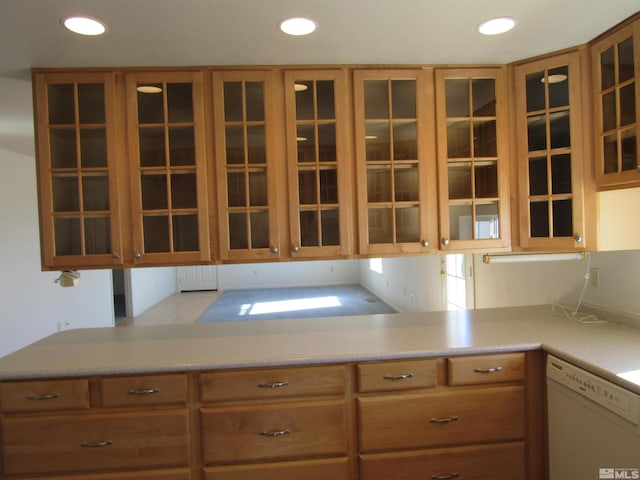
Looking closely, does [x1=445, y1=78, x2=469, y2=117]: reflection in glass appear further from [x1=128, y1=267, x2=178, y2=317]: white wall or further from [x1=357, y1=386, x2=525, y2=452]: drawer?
[x1=128, y1=267, x2=178, y2=317]: white wall

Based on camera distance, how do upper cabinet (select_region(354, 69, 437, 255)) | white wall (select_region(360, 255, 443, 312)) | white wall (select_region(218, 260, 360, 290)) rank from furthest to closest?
white wall (select_region(218, 260, 360, 290)), white wall (select_region(360, 255, 443, 312)), upper cabinet (select_region(354, 69, 437, 255))

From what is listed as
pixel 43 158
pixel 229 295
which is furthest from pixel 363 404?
pixel 229 295

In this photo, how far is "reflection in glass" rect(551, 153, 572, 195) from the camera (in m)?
2.00

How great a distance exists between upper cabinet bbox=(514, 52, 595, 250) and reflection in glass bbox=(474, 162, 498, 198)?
0.46 ft

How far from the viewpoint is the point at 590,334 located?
1940 mm

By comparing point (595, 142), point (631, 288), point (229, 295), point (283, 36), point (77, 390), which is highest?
point (283, 36)

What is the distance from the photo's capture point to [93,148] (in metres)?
1.95

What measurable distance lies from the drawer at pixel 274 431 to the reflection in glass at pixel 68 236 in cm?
101

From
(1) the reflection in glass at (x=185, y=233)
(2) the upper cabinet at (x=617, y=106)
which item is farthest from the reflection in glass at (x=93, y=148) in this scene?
(2) the upper cabinet at (x=617, y=106)

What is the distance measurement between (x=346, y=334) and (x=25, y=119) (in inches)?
108

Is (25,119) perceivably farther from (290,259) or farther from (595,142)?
(595,142)

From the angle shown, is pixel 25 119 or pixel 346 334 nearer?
pixel 346 334

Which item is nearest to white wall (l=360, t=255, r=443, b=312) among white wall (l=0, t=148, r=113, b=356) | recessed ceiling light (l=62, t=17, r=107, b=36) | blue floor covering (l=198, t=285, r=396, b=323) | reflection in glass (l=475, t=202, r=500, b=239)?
blue floor covering (l=198, t=285, r=396, b=323)

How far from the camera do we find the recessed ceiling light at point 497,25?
5.42ft
